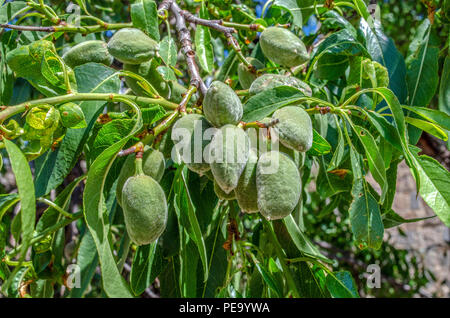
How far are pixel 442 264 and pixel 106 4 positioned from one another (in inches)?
154

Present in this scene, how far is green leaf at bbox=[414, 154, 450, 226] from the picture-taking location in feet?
2.32

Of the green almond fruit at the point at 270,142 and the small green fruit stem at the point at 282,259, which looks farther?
the small green fruit stem at the point at 282,259

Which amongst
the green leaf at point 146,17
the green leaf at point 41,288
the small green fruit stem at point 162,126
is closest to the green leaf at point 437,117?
the small green fruit stem at point 162,126

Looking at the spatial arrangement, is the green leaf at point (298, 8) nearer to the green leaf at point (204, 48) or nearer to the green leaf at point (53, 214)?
the green leaf at point (204, 48)

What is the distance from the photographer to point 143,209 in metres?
0.66

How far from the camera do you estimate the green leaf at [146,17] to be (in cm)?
91

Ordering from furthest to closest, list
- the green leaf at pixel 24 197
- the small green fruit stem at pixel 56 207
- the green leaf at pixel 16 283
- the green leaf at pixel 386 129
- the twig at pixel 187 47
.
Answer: the green leaf at pixel 16 283, the small green fruit stem at pixel 56 207, the twig at pixel 187 47, the green leaf at pixel 386 129, the green leaf at pixel 24 197

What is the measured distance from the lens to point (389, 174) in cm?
95

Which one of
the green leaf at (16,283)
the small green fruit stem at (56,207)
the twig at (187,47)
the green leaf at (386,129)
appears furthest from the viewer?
the green leaf at (16,283)

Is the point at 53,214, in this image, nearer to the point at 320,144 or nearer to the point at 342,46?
the point at 320,144

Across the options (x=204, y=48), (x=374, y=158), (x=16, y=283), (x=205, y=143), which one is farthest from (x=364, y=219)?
(x=16, y=283)

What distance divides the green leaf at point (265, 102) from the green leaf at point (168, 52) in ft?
0.79

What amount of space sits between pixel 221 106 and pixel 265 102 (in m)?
0.10
